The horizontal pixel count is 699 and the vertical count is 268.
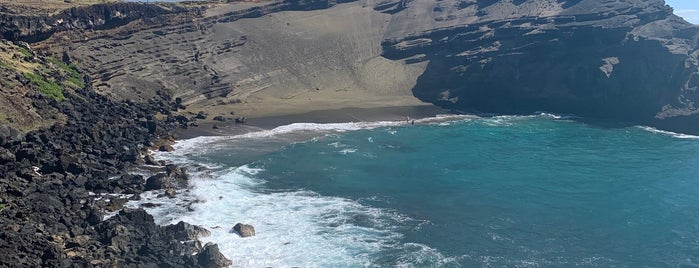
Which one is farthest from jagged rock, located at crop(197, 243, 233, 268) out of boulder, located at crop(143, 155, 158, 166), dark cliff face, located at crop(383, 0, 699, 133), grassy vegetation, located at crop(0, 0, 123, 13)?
grassy vegetation, located at crop(0, 0, 123, 13)

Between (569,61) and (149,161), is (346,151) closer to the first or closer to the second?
(149,161)

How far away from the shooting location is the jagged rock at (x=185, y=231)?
41.6 meters

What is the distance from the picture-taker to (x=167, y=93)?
84.9 m

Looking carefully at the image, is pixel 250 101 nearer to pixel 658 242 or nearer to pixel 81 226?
pixel 81 226

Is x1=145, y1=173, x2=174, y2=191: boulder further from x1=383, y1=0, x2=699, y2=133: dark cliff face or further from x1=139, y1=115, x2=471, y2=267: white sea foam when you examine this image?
x1=383, y1=0, x2=699, y2=133: dark cliff face

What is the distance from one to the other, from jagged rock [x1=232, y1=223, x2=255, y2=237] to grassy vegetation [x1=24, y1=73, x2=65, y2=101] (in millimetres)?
36085

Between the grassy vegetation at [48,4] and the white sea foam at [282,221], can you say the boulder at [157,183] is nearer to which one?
the white sea foam at [282,221]

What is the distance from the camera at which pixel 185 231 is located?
1645 inches

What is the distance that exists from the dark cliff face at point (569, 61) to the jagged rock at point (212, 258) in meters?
61.9

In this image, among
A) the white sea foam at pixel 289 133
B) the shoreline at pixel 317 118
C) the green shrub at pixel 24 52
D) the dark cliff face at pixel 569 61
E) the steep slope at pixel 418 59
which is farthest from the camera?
the dark cliff face at pixel 569 61

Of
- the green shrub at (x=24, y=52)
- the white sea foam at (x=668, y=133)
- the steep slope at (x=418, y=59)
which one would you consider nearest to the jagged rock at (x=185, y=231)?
the steep slope at (x=418, y=59)

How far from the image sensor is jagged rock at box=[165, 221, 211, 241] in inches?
1638

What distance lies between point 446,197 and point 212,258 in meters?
21.7

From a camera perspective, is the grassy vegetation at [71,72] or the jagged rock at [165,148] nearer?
the jagged rock at [165,148]
